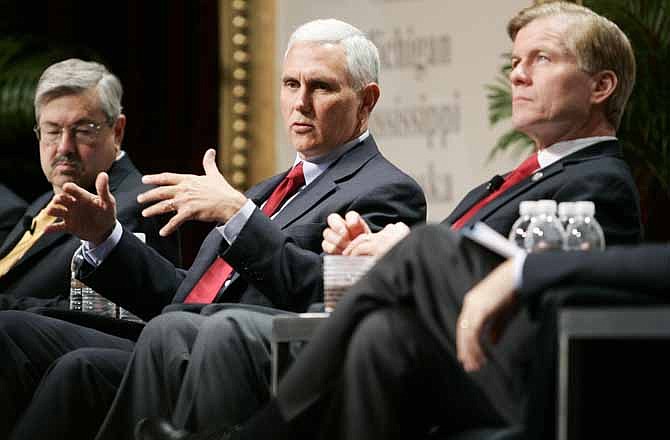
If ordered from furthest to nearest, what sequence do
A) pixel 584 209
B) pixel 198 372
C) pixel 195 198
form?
pixel 195 198, pixel 198 372, pixel 584 209

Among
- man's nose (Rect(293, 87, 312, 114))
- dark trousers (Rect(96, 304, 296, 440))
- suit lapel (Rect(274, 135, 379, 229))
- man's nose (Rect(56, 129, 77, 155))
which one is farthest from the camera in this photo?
man's nose (Rect(56, 129, 77, 155))

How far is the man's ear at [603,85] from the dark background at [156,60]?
3.02 m

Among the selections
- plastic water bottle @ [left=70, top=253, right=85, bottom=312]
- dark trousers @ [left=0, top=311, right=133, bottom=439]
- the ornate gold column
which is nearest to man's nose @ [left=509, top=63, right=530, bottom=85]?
dark trousers @ [left=0, top=311, right=133, bottom=439]

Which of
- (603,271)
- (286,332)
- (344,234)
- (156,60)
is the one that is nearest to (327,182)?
(344,234)

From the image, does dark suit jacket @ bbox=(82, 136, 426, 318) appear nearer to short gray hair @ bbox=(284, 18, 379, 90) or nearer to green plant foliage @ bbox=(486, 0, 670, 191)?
short gray hair @ bbox=(284, 18, 379, 90)

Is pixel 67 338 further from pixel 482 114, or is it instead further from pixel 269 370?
pixel 482 114

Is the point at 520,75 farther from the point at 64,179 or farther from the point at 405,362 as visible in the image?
the point at 64,179

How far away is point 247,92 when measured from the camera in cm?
648

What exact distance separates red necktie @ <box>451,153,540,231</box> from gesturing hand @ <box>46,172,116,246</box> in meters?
0.95

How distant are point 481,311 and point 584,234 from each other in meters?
0.53

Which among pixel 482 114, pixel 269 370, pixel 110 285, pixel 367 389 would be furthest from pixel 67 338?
pixel 482 114

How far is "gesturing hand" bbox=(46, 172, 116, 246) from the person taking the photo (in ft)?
12.8

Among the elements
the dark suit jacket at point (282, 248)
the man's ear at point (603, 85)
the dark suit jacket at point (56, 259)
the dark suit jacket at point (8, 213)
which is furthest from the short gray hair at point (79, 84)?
the man's ear at point (603, 85)

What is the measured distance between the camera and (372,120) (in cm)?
588
